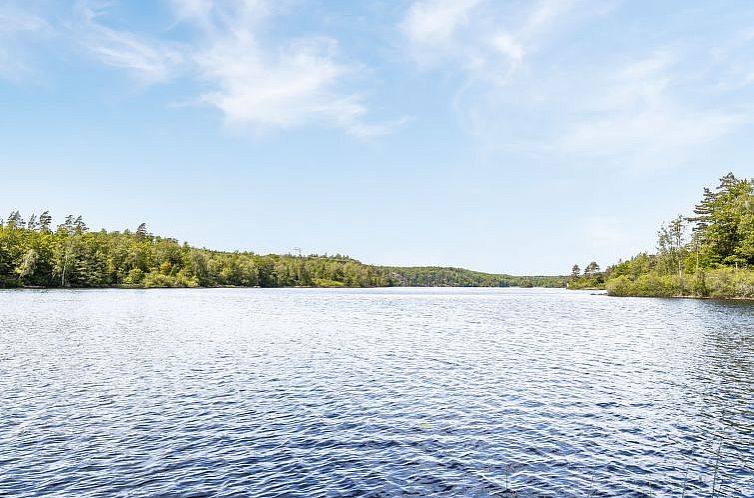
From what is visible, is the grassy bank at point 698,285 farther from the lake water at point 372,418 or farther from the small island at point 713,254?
the lake water at point 372,418

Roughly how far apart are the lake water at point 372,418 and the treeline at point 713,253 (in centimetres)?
9162

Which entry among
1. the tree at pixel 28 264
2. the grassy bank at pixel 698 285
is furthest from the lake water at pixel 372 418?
the tree at pixel 28 264

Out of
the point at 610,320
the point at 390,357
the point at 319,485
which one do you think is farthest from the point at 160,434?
the point at 610,320

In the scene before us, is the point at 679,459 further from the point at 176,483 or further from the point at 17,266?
the point at 17,266

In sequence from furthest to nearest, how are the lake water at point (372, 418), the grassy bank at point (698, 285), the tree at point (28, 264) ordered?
the tree at point (28, 264), the grassy bank at point (698, 285), the lake water at point (372, 418)

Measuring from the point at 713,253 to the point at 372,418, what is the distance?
14407cm

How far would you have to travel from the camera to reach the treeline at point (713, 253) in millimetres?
120656

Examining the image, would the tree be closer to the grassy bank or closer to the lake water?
the lake water

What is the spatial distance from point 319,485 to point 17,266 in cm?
20095

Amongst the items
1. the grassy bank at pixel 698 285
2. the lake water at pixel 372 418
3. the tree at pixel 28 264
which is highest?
the tree at pixel 28 264

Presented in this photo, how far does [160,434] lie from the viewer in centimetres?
2034

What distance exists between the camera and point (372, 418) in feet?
75.2

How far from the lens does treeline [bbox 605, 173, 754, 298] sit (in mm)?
120656

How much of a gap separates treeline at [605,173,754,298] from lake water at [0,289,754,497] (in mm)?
91621
